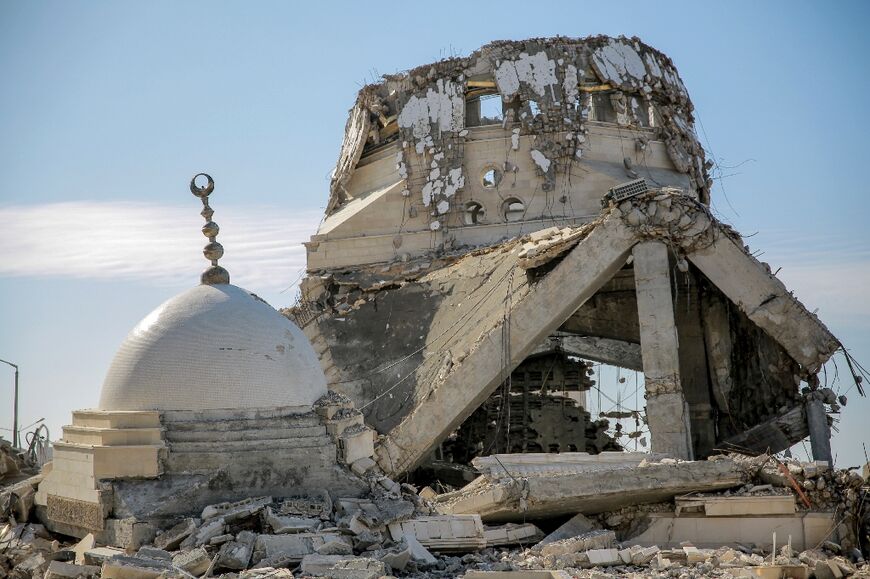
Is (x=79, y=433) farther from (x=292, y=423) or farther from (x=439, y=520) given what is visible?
(x=439, y=520)

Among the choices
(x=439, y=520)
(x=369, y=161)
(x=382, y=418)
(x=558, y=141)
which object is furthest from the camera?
(x=369, y=161)

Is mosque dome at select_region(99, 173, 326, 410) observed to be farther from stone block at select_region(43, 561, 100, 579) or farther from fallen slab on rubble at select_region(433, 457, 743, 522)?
fallen slab on rubble at select_region(433, 457, 743, 522)

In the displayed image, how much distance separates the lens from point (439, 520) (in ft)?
52.1

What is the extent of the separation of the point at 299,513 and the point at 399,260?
15898 millimetres

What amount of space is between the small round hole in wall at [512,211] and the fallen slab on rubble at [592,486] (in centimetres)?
1214

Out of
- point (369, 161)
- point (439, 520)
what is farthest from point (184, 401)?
point (369, 161)

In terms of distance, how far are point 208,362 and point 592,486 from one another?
608cm

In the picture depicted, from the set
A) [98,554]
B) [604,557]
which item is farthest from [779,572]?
[98,554]

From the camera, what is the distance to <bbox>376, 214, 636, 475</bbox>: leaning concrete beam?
72.4 feet

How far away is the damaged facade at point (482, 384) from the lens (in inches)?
599

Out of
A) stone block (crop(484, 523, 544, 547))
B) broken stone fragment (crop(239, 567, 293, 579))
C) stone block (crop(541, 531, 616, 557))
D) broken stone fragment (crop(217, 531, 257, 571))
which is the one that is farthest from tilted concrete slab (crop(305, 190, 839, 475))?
broken stone fragment (crop(239, 567, 293, 579))

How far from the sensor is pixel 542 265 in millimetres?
22844

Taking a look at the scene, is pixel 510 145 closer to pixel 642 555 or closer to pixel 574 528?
pixel 574 528

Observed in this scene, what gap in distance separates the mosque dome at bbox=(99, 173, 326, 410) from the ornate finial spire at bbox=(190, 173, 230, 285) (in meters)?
0.49
